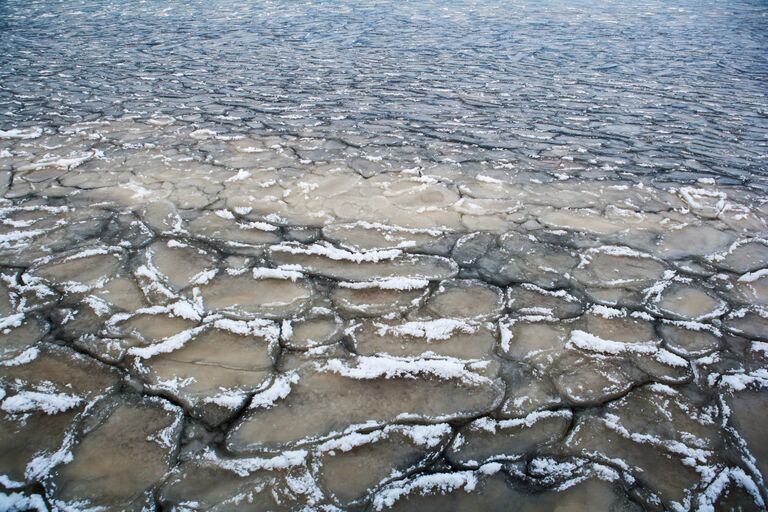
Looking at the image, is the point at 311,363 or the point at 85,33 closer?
the point at 311,363

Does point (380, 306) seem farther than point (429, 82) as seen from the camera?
No

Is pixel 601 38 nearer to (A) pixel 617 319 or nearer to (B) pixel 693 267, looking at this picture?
(B) pixel 693 267

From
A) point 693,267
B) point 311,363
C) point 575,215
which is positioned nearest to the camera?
point 311,363

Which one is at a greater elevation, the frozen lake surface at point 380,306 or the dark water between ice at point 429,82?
the frozen lake surface at point 380,306

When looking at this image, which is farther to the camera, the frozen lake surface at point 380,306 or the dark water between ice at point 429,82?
the dark water between ice at point 429,82

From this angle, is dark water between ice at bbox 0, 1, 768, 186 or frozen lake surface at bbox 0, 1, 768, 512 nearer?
frozen lake surface at bbox 0, 1, 768, 512

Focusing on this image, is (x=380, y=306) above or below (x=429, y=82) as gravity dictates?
above

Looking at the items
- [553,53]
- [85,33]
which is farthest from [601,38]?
[85,33]

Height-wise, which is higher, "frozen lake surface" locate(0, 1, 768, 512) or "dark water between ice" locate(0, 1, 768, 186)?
"frozen lake surface" locate(0, 1, 768, 512)
